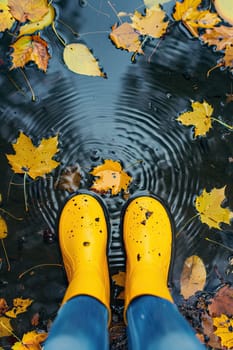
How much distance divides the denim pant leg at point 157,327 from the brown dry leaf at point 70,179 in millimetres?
528

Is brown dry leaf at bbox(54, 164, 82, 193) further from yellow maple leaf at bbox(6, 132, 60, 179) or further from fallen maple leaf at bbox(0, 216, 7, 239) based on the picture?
fallen maple leaf at bbox(0, 216, 7, 239)

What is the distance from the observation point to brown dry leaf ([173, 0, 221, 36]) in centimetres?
160

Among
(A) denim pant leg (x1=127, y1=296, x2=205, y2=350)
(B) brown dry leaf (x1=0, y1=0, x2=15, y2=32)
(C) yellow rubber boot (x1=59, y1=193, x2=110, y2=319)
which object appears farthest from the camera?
(B) brown dry leaf (x1=0, y1=0, x2=15, y2=32)

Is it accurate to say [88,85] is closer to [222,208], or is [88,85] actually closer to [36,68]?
[36,68]

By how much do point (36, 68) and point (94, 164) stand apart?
1.41 ft

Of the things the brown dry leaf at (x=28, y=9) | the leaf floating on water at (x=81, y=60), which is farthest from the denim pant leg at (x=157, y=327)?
the brown dry leaf at (x=28, y=9)

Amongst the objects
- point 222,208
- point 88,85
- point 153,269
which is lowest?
point 153,269

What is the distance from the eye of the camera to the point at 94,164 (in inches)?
62.3

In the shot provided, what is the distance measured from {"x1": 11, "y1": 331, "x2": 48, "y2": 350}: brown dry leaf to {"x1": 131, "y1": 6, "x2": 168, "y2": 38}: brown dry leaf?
1.21 meters

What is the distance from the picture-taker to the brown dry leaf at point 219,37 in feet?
5.29

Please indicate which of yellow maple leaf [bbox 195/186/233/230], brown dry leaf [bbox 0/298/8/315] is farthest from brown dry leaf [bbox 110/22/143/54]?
brown dry leaf [bbox 0/298/8/315]

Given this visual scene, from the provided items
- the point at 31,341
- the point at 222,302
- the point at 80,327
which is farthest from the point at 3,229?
the point at 222,302

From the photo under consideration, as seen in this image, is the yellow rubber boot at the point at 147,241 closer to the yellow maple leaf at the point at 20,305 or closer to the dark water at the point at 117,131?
the dark water at the point at 117,131

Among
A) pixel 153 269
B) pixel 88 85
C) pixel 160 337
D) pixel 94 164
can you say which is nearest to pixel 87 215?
pixel 94 164
